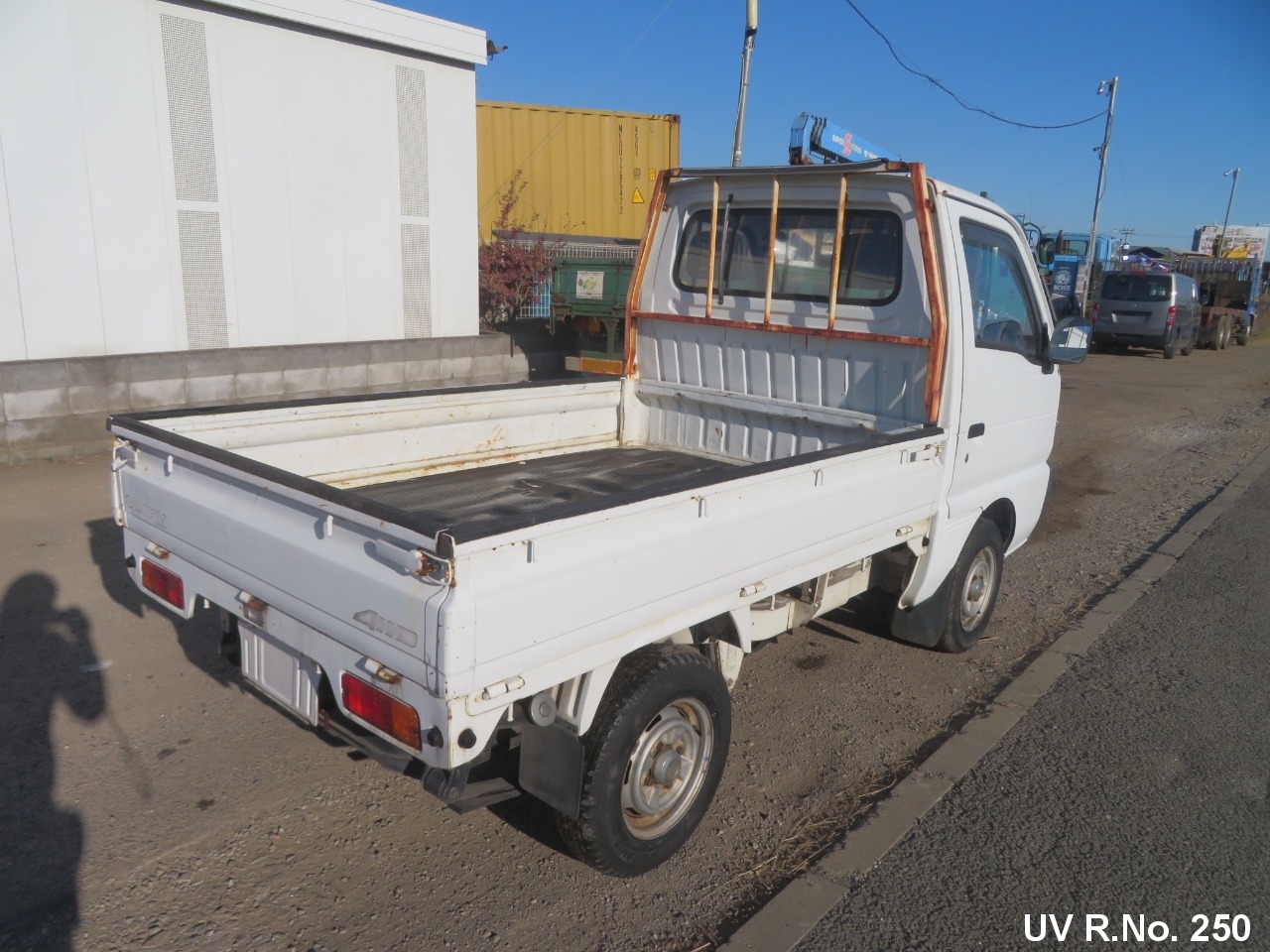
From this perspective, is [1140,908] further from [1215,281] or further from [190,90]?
[1215,281]

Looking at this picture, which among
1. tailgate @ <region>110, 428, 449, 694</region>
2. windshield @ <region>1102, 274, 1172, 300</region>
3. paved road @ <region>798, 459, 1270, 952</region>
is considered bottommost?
paved road @ <region>798, 459, 1270, 952</region>

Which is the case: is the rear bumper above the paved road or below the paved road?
above

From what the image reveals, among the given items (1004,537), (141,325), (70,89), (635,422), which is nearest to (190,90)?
(70,89)

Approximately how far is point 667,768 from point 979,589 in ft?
8.73

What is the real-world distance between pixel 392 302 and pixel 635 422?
604 cm

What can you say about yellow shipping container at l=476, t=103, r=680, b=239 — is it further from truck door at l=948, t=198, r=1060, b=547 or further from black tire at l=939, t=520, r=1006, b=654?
black tire at l=939, t=520, r=1006, b=654

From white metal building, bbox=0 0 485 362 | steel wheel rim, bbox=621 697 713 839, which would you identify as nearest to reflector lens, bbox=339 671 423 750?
steel wheel rim, bbox=621 697 713 839

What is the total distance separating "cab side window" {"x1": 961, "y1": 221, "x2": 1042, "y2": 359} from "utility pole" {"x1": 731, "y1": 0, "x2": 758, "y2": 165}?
7808 mm

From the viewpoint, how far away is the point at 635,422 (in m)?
5.52

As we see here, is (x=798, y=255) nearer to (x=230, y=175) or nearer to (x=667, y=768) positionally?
(x=667, y=768)

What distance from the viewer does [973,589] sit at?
16.6ft

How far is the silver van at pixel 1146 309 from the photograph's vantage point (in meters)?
22.2

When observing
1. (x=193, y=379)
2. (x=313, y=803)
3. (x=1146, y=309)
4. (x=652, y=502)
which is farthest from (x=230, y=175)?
(x=1146, y=309)

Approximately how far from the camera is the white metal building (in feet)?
26.1
